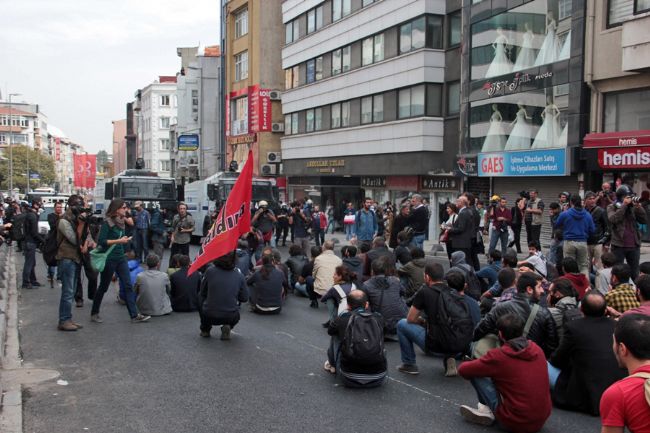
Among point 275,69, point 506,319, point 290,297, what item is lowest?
point 290,297

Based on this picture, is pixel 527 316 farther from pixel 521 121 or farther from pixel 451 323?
pixel 521 121

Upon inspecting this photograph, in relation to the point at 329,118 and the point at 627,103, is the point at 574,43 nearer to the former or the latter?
the point at 627,103

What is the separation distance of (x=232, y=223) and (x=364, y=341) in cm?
251

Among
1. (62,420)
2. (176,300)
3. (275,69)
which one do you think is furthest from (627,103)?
(275,69)

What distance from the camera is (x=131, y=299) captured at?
35.4 feet

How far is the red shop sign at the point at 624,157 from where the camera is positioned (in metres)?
20.7

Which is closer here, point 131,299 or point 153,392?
point 153,392

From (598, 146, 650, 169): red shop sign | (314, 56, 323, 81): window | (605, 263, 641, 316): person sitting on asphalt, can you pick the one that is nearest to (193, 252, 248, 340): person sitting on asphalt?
(605, 263, 641, 316): person sitting on asphalt

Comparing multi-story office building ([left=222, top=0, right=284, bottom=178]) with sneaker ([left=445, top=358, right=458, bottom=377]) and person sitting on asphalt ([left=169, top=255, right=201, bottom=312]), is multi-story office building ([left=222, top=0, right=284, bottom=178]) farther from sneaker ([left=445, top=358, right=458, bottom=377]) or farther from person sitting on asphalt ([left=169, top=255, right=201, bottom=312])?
sneaker ([left=445, top=358, right=458, bottom=377])

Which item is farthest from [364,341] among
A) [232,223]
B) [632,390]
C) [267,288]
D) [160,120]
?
[160,120]

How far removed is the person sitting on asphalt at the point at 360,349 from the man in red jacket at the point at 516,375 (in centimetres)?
134

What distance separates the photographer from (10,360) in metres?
8.62

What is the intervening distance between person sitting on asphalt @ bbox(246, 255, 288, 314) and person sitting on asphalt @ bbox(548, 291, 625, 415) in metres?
6.06

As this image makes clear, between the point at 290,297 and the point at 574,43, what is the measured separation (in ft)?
48.4
